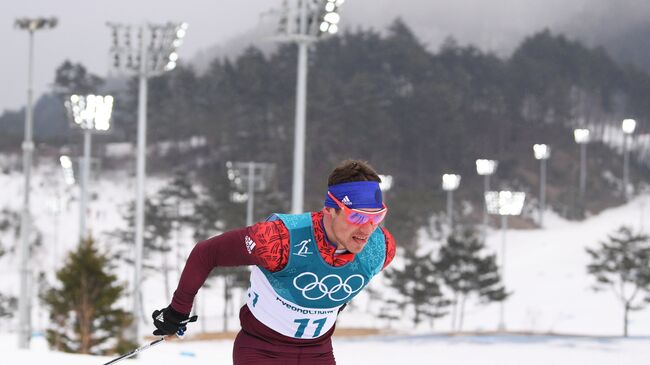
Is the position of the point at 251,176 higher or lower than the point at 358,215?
higher

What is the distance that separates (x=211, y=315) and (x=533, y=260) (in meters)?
27.2

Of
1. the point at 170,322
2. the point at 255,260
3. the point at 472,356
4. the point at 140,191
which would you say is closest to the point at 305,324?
the point at 255,260

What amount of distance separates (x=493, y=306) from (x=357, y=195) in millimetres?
56048

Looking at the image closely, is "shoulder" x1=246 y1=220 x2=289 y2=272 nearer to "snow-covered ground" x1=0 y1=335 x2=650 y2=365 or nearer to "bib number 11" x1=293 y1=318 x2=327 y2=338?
"bib number 11" x1=293 y1=318 x2=327 y2=338

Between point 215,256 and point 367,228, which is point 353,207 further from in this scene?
point 215,256

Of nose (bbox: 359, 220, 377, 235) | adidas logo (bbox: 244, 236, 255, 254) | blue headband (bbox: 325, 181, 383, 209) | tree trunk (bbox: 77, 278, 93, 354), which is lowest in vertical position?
tree trunk (bbox: 77, 278, 93, 354)

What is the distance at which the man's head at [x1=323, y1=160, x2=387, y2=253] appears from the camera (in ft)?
13.0

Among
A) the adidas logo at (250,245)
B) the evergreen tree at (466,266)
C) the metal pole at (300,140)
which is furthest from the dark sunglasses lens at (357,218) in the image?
the evergreen tree at (466,266)

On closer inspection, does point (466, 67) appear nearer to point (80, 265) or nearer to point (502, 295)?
point (502, 295)

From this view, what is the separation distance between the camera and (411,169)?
9675 cm

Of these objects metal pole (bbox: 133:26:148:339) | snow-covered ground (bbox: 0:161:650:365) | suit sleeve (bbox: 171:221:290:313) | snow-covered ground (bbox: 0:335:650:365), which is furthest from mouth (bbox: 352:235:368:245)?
metal pole (bbox: 133:26:148:339)

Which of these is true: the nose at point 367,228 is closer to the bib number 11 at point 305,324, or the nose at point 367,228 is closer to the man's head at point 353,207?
the man's head at point 353,207

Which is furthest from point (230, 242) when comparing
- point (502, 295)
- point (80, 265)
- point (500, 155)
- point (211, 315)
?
point (500, 155)

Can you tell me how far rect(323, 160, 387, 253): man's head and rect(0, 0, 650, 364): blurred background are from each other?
2813 cm
